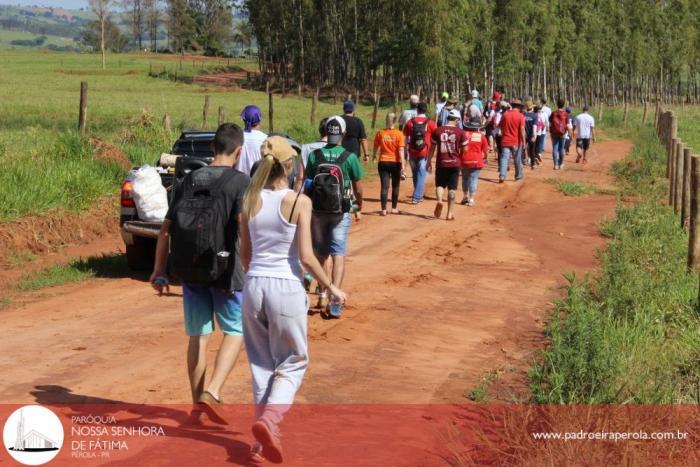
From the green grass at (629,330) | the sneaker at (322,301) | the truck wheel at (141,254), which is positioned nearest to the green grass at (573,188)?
the green grass at (629,330)

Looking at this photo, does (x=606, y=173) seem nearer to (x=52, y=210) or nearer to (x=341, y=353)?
(x=52, y=210)

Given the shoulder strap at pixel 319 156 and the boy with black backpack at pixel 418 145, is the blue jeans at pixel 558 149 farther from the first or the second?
the shoulder strap at pixel 319 156

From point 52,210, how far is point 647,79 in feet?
261

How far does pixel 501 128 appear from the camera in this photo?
910 inches

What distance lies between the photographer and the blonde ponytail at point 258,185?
19.9 feet

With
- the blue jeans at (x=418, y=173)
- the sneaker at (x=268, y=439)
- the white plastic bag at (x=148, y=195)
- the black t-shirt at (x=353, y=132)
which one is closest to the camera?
the sneaker at (x=268, y=439)

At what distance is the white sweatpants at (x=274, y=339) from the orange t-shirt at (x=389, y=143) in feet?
37.3

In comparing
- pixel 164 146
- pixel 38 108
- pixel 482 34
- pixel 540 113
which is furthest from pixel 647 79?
pixel 164 146

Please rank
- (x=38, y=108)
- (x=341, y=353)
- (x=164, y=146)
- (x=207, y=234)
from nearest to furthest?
(x=207, y=234)
(x=341, y=353)
(x=164, y=146)
(x=38, y=108)

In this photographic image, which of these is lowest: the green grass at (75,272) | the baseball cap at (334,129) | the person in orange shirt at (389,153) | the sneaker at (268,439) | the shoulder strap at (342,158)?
the green grass at (75,272)

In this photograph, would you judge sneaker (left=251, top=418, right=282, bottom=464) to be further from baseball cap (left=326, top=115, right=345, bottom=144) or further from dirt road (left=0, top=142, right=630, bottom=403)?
baseball cap (left=326, top=115, right=345, bottom=144)

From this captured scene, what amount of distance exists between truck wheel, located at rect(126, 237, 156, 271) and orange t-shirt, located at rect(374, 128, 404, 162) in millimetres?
5216

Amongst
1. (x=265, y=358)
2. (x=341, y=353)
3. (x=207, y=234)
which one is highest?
(x=207, y=234)

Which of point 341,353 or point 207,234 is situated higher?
point 207,234
